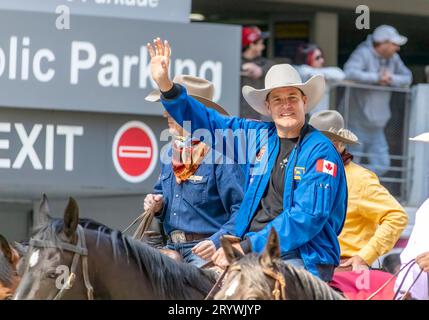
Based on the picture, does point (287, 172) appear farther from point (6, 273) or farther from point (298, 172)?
point (6, 273)

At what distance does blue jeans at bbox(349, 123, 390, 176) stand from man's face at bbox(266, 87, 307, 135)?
661 centimetres

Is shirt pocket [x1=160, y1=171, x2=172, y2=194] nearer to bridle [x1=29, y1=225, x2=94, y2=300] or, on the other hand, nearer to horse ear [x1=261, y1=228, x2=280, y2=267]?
bridle [x1=29, y1=225, x2=94, y2=300]


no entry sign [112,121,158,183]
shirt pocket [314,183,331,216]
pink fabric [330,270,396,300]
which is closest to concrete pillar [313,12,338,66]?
no entry sign [112,121,158,183]

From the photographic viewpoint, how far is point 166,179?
23.7ft

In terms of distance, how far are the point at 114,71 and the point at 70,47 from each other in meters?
0.47

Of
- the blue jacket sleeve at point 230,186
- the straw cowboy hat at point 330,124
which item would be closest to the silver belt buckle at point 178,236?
the blue jacket sleeve at point 230,186

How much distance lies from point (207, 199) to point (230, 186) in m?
0.16

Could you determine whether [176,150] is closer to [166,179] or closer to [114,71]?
[166,179]

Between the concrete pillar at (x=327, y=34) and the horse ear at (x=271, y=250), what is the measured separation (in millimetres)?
10037

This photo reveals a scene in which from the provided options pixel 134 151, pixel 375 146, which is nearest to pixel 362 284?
pixel 134 151

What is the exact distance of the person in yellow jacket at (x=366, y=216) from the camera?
26.5 ft

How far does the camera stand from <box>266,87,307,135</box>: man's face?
237 inches

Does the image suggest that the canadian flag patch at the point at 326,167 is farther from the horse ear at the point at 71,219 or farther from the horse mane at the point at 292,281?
the horse ear at the point at 71,219
